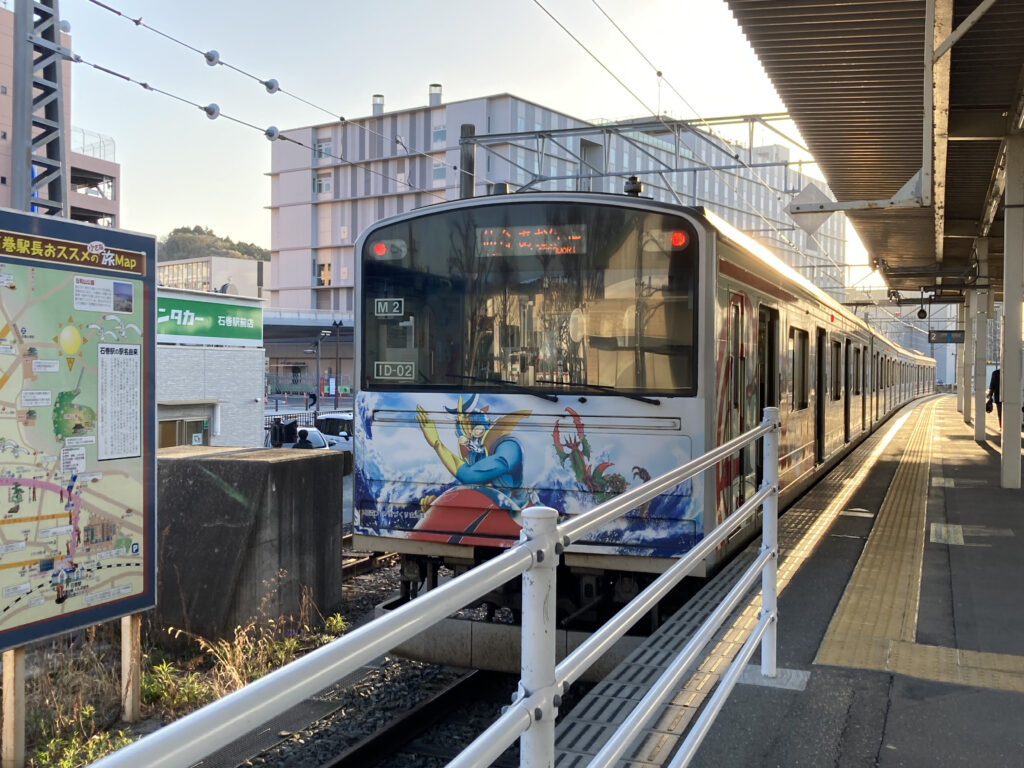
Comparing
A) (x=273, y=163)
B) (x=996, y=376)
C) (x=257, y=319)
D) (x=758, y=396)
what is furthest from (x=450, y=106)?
(x=758, y=396)

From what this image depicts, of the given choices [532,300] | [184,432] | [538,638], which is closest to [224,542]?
[532,300]

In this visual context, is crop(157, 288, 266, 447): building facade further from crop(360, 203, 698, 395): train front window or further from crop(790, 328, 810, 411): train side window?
crop(360, 203, 698, 395): train front window

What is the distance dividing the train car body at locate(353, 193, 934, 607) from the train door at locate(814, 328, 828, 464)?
5.06 m

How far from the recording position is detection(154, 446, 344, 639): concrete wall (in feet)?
24.7

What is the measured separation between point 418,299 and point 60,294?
208 cm

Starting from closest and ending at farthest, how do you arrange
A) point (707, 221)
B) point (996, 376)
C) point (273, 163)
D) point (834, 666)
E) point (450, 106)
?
point (834, 666) < point (707, 221) < point (996, 376) < point (450, 106) < point (273, 163)

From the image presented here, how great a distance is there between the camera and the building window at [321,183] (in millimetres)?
68438

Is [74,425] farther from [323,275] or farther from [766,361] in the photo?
[323,275]

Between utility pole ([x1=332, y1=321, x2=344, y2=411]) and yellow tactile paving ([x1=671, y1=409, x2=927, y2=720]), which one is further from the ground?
utility pole ([x1=332, y1=321, x2=344, y2=411])

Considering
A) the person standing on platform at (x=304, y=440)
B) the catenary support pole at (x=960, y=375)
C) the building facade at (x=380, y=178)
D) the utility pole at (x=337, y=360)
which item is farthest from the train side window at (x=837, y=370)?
the building facade at (x=380, y=178)

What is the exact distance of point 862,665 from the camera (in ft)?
15.2

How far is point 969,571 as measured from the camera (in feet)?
22.7

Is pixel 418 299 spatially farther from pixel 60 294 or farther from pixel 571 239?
pixel 60 294

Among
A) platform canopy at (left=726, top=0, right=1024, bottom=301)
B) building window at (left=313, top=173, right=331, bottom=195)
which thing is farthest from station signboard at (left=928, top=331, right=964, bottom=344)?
building window at (left=313, top=173, right=331, bottom=195)
